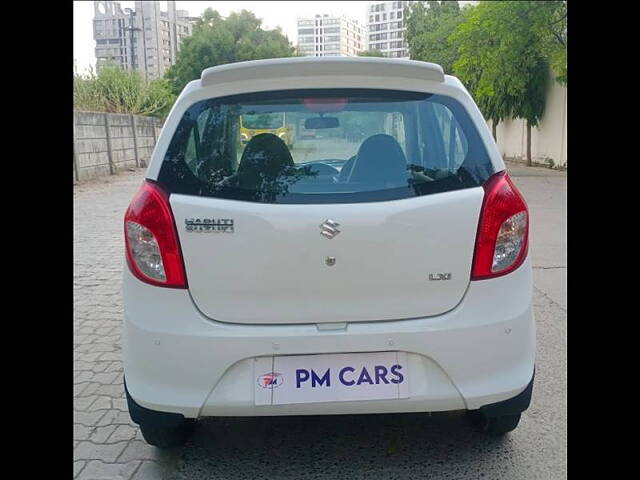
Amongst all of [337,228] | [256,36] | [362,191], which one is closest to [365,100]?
[362,191]

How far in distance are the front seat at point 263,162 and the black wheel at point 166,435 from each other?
1.10 m

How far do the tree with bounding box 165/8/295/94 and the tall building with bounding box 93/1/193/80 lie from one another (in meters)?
2.92

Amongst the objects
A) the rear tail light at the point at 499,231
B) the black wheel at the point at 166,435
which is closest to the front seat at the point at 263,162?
the rear tail light at the point at 499,231

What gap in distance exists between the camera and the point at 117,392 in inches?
131

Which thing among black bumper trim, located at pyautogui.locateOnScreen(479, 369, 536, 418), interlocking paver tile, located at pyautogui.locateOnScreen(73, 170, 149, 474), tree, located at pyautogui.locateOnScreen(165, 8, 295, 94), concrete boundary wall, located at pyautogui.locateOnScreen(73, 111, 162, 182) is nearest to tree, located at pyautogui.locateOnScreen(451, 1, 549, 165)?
concrete boundary wall, located at pyautogui.locateOnScreen(73, 111, 162, 182)

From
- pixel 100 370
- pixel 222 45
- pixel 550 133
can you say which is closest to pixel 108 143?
pixel 550 133

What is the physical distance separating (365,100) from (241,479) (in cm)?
166

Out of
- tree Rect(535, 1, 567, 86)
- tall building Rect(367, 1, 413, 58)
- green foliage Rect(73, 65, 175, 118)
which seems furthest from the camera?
tall building Rect(367, 1, 413, 58)

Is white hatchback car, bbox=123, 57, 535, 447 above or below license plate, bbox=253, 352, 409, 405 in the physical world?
above

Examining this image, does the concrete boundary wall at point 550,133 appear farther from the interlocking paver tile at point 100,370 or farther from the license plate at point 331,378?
the license plate at point 331,378

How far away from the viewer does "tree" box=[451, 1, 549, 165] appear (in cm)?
1446

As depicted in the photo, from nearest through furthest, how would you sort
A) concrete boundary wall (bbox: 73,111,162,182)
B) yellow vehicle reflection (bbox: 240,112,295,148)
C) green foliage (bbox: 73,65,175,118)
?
yellow vehicle reflection (bbox: 240,112,295,148) → concrete boundary wall (bbox: 73,111,162,182) → green foliage (bbox: 73,65,175,118)

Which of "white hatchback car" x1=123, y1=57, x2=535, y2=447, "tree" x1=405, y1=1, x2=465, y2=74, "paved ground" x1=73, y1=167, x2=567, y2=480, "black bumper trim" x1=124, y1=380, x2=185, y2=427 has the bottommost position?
"paved ground" x1=73, y1=167, x2=567, y2=480

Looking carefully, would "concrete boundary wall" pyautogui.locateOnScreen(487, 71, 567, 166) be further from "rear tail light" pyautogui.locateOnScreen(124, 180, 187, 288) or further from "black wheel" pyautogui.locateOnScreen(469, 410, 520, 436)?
"rear tail light" pyautogui.locateOnScreen(124, 180, 187, 288)
